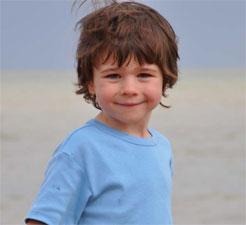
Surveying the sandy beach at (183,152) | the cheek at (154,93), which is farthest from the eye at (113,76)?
the sandy beach at (183,152)

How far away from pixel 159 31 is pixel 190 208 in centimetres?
526

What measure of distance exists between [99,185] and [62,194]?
12 cm

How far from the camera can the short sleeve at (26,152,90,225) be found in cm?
282

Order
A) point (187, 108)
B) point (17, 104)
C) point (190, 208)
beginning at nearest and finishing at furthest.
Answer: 1. point (190, 208)
2. point (187, 108)
3. point (17, 104)

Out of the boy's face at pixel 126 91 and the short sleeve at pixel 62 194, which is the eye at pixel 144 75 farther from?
the short sleeve at pixel 62 194

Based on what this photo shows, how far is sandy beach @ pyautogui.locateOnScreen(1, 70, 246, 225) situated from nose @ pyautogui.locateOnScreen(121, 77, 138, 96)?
12.6 feet

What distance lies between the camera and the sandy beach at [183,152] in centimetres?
823

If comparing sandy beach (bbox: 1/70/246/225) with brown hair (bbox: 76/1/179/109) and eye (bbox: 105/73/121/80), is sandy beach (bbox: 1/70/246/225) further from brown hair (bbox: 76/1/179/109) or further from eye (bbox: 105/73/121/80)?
eye (bbox: 105/73/121/80)

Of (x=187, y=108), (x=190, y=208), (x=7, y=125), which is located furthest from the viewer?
Answer: (x=187, y=108)

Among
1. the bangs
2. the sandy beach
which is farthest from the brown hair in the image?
the sandy beach

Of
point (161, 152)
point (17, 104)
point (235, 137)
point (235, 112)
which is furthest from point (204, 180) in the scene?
point (17, 104)

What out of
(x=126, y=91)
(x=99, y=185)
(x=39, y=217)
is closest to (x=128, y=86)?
(x=126, y=91)

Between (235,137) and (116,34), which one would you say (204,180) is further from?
(116,34)

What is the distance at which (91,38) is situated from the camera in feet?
9.91
